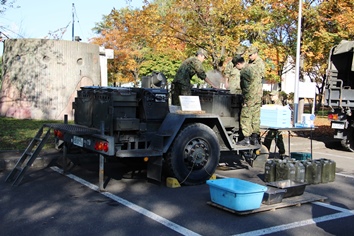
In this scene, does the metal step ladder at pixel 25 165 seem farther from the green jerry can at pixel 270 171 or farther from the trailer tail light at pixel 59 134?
the green jerry can at pixel 270 171

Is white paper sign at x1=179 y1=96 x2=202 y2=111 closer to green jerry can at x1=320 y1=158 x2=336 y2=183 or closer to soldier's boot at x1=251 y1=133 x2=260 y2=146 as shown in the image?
soldier's boot at x1=251 y1=133 x2=260 y2=146

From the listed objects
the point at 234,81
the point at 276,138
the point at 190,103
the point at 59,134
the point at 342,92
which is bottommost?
the point at 276,138

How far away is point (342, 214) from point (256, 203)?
4.01ft

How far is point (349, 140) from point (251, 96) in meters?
5.71

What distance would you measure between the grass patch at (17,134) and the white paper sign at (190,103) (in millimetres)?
4235

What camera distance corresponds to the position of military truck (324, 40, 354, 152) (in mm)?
11750

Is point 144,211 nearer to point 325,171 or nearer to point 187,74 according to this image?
point 187,74

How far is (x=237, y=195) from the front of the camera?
17.7ft

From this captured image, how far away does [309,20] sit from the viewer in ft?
67.5

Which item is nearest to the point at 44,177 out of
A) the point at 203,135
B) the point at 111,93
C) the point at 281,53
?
the point at 111,93


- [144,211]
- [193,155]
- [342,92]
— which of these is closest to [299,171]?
[193,155]

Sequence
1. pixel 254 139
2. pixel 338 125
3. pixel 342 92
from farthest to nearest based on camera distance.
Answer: pixel 338 125, pixel 342 92, pixel 254 139

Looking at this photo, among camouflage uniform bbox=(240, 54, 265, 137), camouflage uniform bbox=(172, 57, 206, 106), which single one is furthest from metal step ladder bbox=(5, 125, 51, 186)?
camouflage uniform bbox=(240, 54, 265, 137)

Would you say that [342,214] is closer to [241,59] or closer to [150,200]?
[150,200]
